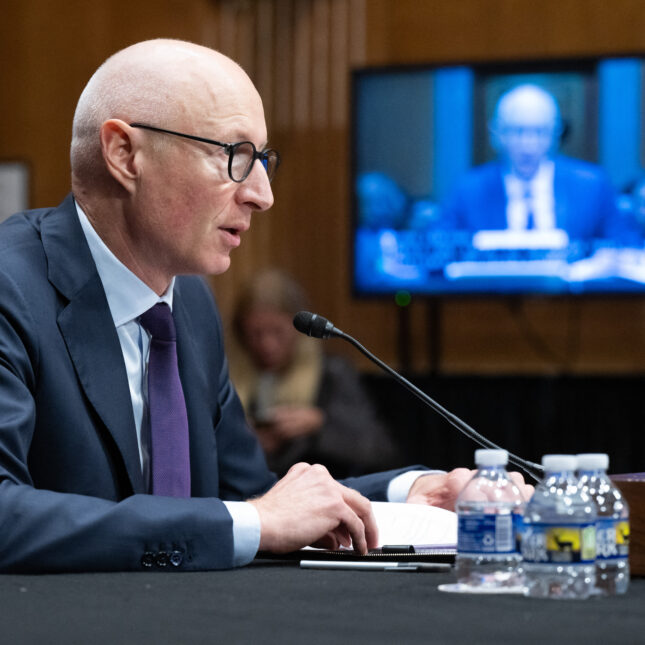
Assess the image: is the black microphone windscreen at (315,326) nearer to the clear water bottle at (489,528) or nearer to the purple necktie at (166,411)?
the purple necktie at (166,411)

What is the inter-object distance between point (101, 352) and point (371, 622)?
0.80m

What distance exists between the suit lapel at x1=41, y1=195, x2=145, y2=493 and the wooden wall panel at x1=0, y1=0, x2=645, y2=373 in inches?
138

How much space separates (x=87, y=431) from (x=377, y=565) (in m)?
0.51

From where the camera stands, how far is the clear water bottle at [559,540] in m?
1.10

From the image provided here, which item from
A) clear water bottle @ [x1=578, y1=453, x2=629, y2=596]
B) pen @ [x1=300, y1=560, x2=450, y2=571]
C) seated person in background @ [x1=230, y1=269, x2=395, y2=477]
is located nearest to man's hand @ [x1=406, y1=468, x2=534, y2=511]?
pen @ [x1=300, y1=560, x2=450, y2=571]

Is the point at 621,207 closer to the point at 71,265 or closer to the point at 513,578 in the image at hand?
the point at 71,265

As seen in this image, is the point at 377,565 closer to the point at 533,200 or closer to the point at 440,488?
the point at 440,488

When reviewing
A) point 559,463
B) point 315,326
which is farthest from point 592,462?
point 315,326

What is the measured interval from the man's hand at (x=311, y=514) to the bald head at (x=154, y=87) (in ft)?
2.03

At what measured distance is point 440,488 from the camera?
1.77 m

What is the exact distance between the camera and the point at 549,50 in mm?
5305

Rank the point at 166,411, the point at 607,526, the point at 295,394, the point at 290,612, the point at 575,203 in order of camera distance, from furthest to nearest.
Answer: the point at 575,203 < the point at 295,394 < the point at 166,411 < the point at 607,526 < the point at 290,612

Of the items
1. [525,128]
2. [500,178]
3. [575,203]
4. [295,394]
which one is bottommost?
[295,394]

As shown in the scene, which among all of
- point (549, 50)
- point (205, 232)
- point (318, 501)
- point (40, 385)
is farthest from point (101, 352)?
point (549, 50)
